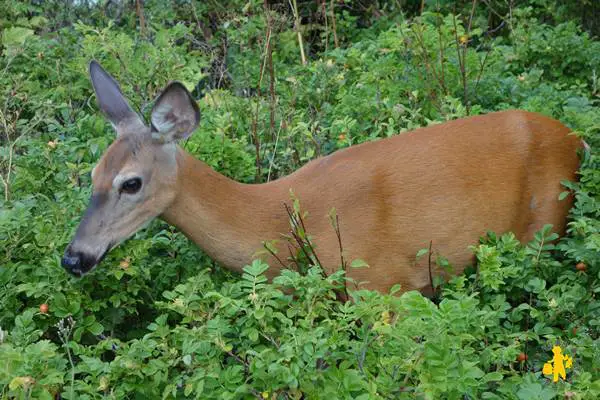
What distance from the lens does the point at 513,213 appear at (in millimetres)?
4762

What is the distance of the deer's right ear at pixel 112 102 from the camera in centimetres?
464

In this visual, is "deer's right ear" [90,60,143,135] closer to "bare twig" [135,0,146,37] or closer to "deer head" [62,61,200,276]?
"deer head" [62,61,200,276]

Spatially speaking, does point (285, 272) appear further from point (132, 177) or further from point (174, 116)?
point (174, 116)

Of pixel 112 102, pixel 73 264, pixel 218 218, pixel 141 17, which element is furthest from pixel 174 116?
pixel 141 17

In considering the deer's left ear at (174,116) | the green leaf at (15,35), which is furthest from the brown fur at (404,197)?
the green leaf at (15,35)

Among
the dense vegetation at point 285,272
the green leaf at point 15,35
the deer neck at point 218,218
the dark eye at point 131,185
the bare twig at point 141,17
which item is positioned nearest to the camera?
the dense vegetation at point 285,272

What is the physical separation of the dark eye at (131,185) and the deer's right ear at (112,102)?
354 mm

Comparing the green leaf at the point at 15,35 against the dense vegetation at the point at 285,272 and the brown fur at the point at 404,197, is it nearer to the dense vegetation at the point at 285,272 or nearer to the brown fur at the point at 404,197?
the dense vegetation at the point at 285,272

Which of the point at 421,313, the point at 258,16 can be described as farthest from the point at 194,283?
the point at 258,16

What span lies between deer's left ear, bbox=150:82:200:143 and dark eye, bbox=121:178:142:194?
257mm

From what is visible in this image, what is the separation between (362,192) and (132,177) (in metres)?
1.00

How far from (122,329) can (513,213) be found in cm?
184

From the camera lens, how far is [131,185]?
4344 millimetres

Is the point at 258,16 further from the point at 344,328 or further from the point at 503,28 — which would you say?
the point at 344,328
